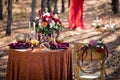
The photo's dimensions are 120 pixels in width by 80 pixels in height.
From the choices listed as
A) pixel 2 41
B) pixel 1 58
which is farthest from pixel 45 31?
pixel 2 41

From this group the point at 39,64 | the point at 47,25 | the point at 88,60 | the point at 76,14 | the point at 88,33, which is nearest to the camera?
the point at 39,64

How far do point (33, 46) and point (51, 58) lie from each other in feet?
2.00

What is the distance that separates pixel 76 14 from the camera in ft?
61.8

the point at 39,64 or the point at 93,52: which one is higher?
the point at 93,52

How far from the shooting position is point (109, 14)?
22984mm

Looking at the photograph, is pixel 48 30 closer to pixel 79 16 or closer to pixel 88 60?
pixel 88 60

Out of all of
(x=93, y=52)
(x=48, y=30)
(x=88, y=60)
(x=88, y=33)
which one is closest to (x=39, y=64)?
(x=48, y=30)

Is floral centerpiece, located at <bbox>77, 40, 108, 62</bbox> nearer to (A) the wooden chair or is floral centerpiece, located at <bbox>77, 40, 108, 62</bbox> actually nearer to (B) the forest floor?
(A) the wooden chair

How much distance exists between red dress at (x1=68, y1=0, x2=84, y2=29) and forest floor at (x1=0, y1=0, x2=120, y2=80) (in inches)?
21.4

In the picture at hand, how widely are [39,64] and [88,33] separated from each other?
406 inches

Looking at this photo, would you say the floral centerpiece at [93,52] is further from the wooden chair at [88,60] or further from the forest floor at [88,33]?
the forest floor at [88,33]

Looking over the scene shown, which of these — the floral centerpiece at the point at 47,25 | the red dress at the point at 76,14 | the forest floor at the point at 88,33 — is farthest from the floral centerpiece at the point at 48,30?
the red dress at the point at 76,14

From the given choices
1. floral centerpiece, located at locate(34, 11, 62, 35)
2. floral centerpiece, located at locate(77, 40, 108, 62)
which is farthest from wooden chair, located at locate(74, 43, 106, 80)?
floral centerpiece, located at locate(34, 11, 62, 35)

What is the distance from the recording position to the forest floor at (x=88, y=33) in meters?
11.5
